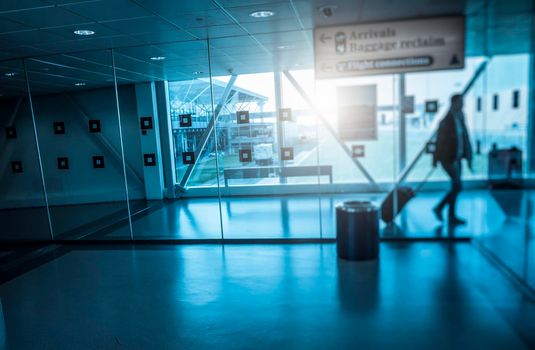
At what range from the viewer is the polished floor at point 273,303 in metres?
3.44

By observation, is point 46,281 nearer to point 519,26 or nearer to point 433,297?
point 433,297

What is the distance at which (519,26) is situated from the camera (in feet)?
14.9

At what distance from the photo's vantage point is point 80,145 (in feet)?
30.1

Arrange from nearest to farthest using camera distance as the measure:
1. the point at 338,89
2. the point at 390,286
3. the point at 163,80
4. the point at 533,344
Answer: the point at 533,344 < the point at 390,286 < the point at 338,89 < the point at 163,80

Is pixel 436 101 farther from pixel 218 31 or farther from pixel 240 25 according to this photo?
pixel 218 31

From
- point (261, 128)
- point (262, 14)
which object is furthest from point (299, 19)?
point (261, 128)

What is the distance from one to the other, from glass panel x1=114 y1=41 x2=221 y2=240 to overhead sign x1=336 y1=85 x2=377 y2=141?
2.34m

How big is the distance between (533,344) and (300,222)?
4450 millimetres

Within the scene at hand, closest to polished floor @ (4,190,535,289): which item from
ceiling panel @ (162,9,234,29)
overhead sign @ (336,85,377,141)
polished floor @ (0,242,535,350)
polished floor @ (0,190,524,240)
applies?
polished floor @ (0,190,524,240)

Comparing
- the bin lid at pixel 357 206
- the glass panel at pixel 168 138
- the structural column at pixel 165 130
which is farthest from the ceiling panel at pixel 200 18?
the structural column at pixel 165 130

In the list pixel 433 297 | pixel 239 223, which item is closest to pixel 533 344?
pixel 433 297

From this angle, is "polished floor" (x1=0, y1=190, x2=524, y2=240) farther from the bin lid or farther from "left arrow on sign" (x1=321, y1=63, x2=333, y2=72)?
"left arrow on sign" (x1=321, y1=63, x2=333, y2=72)

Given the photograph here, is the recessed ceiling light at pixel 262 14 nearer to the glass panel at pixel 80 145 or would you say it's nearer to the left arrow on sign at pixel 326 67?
the left arrow on sign at pixel 326 67

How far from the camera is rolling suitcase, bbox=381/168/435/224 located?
6.62 metres
